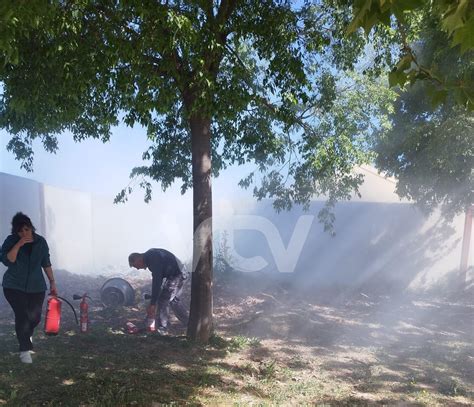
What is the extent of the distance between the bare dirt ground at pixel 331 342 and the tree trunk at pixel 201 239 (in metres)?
0.55

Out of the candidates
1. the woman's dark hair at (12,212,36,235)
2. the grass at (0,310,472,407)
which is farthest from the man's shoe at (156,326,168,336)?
the woman's dark hair at (12,212,36,235)

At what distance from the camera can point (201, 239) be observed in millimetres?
5742

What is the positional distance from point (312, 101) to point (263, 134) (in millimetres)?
855

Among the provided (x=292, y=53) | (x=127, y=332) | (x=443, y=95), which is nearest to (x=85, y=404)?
(x=127, y=332)

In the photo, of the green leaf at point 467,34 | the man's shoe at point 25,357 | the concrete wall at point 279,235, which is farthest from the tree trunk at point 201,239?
the concrete wall at point 279,235

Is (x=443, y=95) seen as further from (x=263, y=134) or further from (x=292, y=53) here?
(x=263, y=134)

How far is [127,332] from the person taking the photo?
20.7ft

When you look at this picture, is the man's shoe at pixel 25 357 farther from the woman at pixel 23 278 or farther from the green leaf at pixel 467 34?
the green leaf at pixel 467 34

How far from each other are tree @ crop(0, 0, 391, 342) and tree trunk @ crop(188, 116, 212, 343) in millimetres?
12

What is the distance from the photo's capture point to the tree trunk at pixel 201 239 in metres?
5.75

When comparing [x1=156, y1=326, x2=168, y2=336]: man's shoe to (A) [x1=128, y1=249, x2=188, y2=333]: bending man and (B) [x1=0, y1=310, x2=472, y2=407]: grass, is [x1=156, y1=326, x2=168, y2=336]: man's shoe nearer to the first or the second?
(A) [x1=128, y1=249, x2=188, y2=333]: bending man

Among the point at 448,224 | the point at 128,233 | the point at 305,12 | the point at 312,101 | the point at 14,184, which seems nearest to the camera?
the point at 305,12

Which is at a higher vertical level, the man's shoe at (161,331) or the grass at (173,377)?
the man's shoe at (161,331)

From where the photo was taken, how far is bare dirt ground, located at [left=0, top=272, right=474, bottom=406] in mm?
4434
